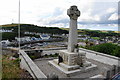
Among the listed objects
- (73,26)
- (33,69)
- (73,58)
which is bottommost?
(33,69)

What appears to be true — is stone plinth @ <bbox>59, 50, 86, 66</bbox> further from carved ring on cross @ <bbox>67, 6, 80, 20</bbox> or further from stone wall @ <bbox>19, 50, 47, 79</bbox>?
carved ring on cross @ <bbox>67, 6, 80, 20</bbox>

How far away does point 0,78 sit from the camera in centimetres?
484

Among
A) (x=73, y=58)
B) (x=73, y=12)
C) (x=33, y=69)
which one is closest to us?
(x=33, y=69)

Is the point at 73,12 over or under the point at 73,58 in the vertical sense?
over

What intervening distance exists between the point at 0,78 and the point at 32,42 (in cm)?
2855

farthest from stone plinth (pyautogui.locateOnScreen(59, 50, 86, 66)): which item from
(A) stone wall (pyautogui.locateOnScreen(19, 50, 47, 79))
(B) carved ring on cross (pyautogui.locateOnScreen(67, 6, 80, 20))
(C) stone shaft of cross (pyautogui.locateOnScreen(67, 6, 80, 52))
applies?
(B) carved ring on cross (pyautogui.locateOnScreen(67, 6, 80, 20))

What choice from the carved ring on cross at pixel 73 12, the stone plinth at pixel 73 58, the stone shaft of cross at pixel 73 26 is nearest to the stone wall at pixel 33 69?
the stone plinth at pixel 73 58

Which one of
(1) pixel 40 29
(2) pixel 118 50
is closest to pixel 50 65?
(2) pixel 118 50

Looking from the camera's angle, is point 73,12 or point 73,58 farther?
point 73,12

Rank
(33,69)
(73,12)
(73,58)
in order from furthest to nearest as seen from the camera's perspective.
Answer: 1. (73,12)
2. (73,58)
3. (33,69)

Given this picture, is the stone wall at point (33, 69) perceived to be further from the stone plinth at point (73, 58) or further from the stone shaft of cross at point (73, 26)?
the stone shaft of cross at point (73, 26)

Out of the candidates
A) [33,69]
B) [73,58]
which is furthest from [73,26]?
[33,69]

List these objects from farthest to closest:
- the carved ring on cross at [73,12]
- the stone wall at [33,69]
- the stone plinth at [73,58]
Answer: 1. the carved ring on cross at [73,12]
2. the stone plinth at [73,58]
3. the stone wall at [33,69]

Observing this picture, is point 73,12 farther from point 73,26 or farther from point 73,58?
point 73,58
